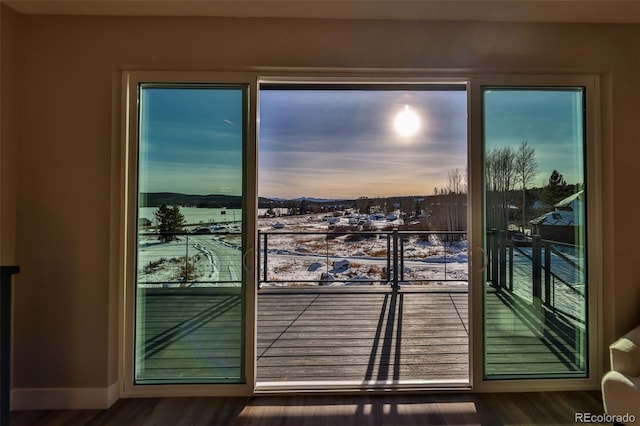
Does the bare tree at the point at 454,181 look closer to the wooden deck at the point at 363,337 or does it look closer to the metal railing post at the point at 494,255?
the metal railing post at the point at 494,255

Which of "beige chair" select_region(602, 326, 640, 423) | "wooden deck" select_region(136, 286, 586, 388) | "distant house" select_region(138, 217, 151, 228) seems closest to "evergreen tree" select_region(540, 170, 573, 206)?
"wooden deck" select_region(136, 286, 586, 388)

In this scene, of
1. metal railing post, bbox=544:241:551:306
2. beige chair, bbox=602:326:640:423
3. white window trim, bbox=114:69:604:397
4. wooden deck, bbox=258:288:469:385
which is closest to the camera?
beige chair, bbox=602:326:640:423

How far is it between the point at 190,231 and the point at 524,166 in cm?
254

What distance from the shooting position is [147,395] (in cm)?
218

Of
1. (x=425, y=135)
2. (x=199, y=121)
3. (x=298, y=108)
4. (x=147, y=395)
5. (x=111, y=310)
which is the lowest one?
(x=147, y=395)

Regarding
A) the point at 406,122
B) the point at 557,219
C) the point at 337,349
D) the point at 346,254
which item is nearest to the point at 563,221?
the point at 557,219

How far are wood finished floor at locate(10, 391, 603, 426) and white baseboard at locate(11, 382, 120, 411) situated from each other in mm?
41

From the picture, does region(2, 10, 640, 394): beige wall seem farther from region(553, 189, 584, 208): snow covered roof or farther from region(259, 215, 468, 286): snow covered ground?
region(259, 215, 468, 286): snow covered ground

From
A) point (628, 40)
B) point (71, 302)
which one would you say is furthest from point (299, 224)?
point (628, 40)

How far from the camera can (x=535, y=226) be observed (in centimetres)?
228

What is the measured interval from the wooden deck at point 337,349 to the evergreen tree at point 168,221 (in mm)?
408

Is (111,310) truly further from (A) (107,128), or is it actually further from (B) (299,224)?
(B) (299,224)

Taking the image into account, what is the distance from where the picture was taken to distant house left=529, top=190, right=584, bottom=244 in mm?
2250

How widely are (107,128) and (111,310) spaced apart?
1.27 metres
